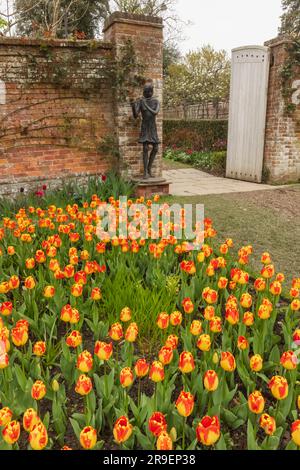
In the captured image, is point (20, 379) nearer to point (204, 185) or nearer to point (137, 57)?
point (137, 57)

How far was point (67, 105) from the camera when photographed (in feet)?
21.7

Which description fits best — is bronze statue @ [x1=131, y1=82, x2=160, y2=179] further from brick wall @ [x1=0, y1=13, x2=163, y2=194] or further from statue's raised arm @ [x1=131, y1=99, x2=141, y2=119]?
brick wall @ [x1=0, y1=13, x2=163, y2=194]

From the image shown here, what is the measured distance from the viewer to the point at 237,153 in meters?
8.91

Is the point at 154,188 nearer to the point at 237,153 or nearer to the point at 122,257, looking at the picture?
the point at 237,153

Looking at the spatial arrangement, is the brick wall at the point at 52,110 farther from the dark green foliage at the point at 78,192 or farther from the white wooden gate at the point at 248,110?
the white wooden gate at the point at 248,110

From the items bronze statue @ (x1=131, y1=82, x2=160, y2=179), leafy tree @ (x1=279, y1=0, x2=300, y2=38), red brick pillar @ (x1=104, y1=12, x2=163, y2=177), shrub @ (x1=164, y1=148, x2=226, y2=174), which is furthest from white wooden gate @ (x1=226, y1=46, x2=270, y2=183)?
leafy tree @ (x1=279, y1=0, x2=300, y2=38)

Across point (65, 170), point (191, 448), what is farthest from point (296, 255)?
point (65, 170)

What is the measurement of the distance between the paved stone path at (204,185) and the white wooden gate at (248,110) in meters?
0.44

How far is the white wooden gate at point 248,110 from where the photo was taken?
26.8 feet

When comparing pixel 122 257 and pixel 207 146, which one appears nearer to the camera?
pixel 122 257

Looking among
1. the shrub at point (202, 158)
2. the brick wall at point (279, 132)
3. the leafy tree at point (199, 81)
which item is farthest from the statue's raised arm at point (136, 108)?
the leafy tree at point (199, 81)

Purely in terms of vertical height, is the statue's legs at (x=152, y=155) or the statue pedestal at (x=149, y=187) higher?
the statue's legs at (x=152, y=155)

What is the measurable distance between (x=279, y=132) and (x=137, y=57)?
3233mm

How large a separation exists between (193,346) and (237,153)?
7.26m
